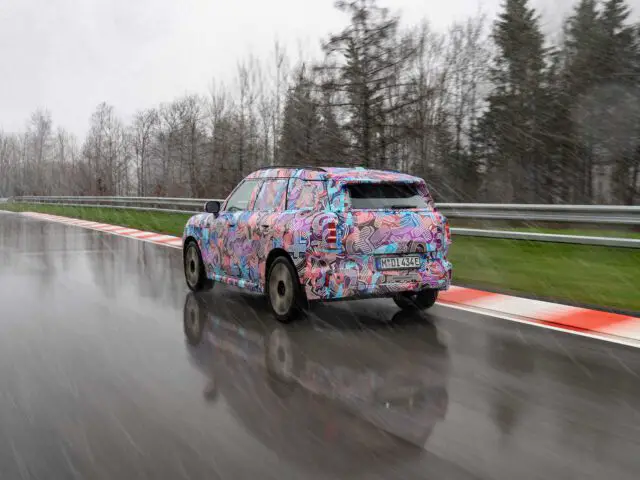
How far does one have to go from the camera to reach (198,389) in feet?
14.7

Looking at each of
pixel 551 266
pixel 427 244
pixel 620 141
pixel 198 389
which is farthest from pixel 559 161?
pixel 198 389

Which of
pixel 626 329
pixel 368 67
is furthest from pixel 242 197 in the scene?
pixel 368 67

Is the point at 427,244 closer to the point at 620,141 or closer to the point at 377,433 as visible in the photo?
the point at 377,433

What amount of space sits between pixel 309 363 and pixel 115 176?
233 feet

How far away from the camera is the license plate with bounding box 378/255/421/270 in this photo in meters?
6.45

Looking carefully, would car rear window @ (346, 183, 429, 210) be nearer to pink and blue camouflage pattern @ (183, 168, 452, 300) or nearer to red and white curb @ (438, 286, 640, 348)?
pink and blue camouflage pattern @ (183, 168, 452, 300)

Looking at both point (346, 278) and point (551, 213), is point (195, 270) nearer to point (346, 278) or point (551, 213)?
point (346, 278)

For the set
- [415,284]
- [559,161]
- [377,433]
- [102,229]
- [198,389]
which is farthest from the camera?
[559,161]

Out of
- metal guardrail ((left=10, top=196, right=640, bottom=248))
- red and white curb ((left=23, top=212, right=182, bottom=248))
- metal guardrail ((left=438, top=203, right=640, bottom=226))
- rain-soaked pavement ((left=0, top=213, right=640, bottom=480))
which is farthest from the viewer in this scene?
red and white curb ((left=23, top=212, right=182, bottom=248))

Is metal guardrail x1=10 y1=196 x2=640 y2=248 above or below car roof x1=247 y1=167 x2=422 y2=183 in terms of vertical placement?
below

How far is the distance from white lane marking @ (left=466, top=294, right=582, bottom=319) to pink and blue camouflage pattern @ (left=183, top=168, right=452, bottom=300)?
40.2 inches

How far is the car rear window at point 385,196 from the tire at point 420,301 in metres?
1.08

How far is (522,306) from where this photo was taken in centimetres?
755

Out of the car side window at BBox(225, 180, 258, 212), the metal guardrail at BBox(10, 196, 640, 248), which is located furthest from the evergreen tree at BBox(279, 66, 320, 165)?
the car side window at BBox(225, 180, 258, 212)
